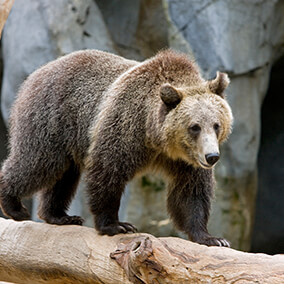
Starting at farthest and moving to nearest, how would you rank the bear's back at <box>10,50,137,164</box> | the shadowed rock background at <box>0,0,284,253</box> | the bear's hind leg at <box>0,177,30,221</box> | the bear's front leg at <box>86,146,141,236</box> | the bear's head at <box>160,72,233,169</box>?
the shadowed rock background at <box>0,0,284,253</box> < the bear's hind leg at <box>0,177,30,221</box> < the bear's back at <box>10,50,137,164</box> < the bear's front leg at <box>86,146,141,236</box> < the bear's head at <box>160,72,233,169</box>

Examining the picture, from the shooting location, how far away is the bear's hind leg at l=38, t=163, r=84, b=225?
4.99 m

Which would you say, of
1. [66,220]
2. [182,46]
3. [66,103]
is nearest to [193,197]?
[66,220]

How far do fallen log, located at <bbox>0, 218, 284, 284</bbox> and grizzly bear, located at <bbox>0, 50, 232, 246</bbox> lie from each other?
253 mm

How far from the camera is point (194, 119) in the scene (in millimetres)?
4000

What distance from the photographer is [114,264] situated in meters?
3.69

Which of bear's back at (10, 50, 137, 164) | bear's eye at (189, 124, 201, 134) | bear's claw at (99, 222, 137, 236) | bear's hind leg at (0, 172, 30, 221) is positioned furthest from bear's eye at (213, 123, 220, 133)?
bear's hind leg at (0, 172, 30, 221)

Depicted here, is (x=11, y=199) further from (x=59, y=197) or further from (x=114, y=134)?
(x=114, y=134)

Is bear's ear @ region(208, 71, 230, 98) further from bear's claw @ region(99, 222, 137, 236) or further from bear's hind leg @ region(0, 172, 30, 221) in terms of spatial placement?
bear's hind leg @ region(0, 172, 30, 221)

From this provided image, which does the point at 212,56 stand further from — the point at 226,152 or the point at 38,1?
the point at 38,1

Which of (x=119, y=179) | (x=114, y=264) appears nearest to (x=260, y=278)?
(x=114, y=264)

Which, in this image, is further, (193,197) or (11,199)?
(11,199)

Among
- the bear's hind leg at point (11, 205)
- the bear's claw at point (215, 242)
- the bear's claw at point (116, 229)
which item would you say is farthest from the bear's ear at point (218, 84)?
the bear's hind leg at point (11, 205)

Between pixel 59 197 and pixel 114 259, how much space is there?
59.5 inches

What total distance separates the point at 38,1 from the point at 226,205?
3.85 m
